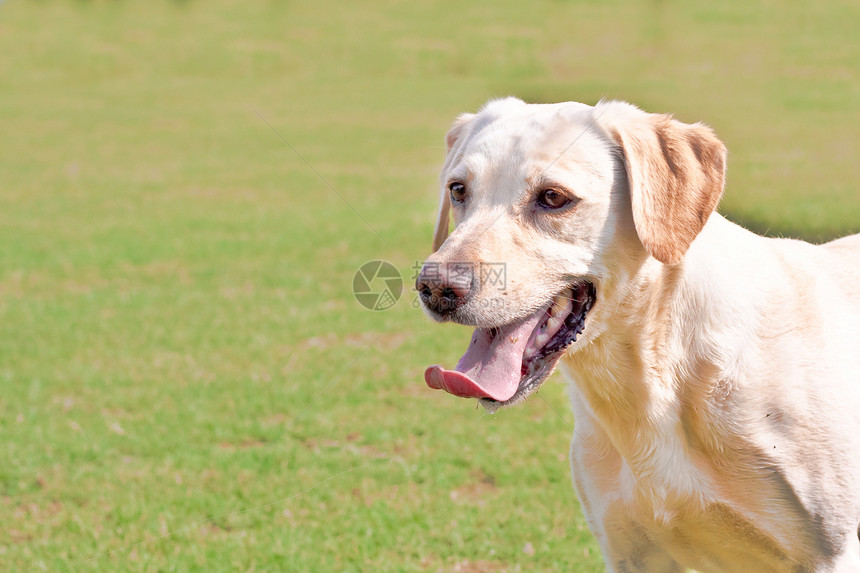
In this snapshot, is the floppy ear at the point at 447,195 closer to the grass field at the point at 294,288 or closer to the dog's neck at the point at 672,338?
the grass field at the point at 294,288

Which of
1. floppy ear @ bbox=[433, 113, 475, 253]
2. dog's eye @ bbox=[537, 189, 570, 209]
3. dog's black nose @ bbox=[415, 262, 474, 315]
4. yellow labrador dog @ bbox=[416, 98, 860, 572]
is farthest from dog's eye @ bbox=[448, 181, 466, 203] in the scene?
dog's black nose @ bbox=[415, 262, 474, 315]

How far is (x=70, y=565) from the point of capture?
454cm

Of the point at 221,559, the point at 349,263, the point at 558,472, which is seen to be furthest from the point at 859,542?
the point at 349,263

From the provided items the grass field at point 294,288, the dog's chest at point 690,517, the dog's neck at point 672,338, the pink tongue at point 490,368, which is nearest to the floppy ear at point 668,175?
the dog's neck at point 672,338

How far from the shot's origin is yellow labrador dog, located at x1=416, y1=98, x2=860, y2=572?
289 centimetres

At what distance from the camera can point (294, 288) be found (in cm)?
991

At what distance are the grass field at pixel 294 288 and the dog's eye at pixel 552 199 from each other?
4.78 feet

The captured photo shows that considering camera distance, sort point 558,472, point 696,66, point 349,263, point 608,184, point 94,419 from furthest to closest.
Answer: point 696,66
point 349,263
point 94,419
point 558,472
point 608,184

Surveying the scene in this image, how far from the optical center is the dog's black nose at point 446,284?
286 cm

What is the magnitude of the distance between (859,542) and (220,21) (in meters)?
36.0

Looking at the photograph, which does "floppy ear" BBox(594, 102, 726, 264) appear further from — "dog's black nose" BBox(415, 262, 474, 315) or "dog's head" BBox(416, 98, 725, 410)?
"dog's black nose" BBox(415, 262, 474, 315)

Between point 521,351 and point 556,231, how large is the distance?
0.44 meters

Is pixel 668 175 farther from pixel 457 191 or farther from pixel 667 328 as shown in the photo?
pixel 457 191

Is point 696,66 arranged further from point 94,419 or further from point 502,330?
point 502,330
